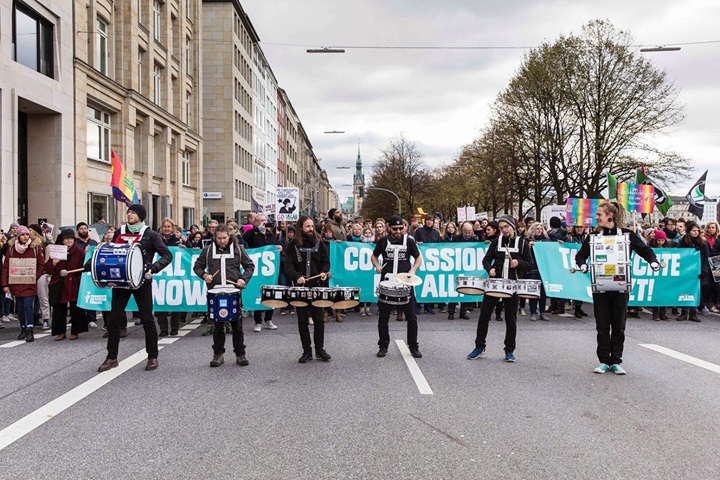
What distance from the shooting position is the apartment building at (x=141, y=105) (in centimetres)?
2598

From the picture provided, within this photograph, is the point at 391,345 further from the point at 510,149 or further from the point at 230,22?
the point at 230,22

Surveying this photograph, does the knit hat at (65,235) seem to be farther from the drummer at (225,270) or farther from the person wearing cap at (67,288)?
the drummer at (225,270)

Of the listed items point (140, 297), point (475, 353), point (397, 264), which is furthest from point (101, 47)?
point (475, 353)

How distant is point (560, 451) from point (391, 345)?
191 inches

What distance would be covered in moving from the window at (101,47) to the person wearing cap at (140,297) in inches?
854

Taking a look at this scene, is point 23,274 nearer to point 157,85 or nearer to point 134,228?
point 134,228

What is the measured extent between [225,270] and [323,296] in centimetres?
129

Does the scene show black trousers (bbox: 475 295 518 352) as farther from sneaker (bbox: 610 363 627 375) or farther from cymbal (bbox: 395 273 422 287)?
sneaker (bbox: 610 363 627 375)

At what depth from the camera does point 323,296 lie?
311 inches

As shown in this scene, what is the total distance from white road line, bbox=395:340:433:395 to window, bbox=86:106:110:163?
21.5m

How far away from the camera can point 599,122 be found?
3544 centimetres

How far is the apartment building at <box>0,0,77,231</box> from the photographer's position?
21.3 meters

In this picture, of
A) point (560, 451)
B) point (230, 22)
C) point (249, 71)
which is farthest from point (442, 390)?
point (249, 71)

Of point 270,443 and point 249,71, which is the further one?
point 249,71
